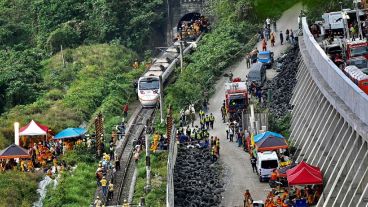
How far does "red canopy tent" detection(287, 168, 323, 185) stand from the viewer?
168 feet

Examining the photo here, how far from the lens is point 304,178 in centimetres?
5156

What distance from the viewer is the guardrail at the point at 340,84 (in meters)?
49.2

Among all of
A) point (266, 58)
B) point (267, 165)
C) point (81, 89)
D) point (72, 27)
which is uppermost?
point (266, 58)

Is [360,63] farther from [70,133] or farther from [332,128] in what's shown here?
[70,133]

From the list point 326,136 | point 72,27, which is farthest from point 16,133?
point 72,27

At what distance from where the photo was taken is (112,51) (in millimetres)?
91812

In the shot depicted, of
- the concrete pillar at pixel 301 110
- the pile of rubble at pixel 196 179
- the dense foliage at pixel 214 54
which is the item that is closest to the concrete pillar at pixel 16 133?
the pile of rubble at pixel 196 179

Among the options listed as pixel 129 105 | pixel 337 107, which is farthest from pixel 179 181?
pixel 129 105

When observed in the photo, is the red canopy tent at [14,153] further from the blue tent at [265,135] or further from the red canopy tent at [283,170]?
the red canopy tent at [283,170]

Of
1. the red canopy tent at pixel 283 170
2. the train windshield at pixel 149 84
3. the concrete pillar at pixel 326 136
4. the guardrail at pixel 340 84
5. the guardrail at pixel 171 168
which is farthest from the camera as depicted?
the train windshield at pixel 149 84

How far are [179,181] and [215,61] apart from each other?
23.6 metres

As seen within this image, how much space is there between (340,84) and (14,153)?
724 inches

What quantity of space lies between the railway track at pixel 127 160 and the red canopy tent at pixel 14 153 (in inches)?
204

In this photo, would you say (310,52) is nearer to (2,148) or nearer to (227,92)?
(227,92)
